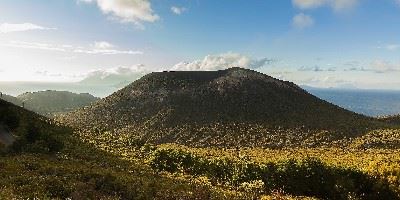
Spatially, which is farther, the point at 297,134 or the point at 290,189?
the point at 297,134

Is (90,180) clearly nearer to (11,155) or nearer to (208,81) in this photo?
(11,155)

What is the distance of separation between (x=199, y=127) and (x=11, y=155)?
11399 centimetres

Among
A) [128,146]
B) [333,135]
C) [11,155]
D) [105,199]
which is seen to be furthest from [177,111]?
[105,199]

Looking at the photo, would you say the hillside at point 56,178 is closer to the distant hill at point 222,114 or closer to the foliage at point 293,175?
the foliage at point 293,175

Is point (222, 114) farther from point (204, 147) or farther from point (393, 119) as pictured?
point (393, 119)

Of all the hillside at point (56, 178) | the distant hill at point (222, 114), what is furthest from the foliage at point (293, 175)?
the distant hill at point (222, 114)

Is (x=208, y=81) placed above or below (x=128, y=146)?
above

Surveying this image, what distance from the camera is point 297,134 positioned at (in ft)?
449

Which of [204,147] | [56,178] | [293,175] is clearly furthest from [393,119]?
[56,178]

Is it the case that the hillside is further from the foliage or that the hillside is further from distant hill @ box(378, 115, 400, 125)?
distant hill @ box(378, 115, 400, 125)

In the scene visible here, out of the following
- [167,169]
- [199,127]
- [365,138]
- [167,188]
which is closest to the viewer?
[167,188]

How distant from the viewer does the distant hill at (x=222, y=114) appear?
138125 millimetres

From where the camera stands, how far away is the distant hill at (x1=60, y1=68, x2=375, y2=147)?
138125 mm

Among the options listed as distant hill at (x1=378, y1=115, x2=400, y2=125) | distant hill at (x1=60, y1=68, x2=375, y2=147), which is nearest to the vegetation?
distant hill at (x1=60, y1=68, x2=375, y2=147)
